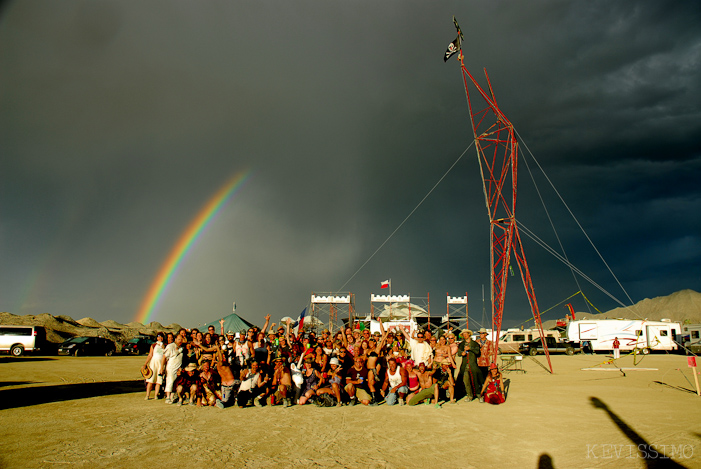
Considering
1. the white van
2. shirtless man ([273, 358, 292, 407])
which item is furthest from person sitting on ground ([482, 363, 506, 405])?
the white van

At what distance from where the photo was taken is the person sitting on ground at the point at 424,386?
1064 centimetres

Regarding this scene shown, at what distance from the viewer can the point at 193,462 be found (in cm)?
575

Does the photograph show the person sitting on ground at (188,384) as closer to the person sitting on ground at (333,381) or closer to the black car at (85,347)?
the person sitting on ground at (333,381)

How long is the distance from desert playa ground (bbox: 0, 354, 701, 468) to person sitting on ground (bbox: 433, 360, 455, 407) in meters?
0.40

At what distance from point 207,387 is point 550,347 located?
33689 mm

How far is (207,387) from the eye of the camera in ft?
33.8

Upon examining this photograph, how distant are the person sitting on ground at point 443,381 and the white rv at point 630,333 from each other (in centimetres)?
3152

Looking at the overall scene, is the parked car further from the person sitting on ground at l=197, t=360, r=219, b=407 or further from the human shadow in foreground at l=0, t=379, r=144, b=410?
the human shadow in foreground at l=0, t=379, r=144, b=410

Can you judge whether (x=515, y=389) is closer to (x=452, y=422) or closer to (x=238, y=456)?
(x=452, y=422)

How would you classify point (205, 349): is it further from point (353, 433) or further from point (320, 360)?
point (353, 433)

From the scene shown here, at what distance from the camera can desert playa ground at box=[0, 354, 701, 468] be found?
233 inches

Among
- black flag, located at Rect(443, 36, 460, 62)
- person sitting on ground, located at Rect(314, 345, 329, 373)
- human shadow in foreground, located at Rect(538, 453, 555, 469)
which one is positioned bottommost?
human shadow in foreground, located at Rect(538, 453, 555, 469)

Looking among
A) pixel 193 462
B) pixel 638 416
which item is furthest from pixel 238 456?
pixel 638 416

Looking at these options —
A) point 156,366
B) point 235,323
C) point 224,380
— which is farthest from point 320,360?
point 235,323
